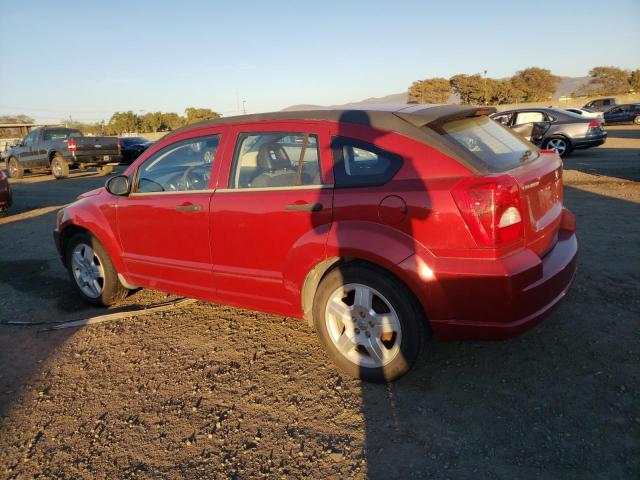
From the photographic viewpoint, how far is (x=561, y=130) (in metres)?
13.9

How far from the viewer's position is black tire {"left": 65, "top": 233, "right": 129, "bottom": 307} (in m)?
4.54

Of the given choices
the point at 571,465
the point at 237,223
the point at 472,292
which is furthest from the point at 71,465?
the point at 571,465

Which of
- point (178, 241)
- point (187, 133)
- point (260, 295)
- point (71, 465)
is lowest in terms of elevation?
point (71, 465)

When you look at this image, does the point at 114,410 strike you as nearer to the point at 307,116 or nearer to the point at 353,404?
the point at 353,404

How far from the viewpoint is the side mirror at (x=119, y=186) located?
420cm

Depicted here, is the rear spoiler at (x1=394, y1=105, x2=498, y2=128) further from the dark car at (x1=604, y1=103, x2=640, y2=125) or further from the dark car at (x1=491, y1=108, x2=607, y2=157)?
the dark car at (x1=604, y1=103, x2=640, y2=125)

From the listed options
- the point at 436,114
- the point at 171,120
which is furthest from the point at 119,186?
the point at 171,120

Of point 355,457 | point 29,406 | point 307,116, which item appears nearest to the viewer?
point 355,457

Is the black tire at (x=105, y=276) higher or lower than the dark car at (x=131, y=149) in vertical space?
lower

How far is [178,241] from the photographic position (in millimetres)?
3896

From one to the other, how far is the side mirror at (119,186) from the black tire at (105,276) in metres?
0.64

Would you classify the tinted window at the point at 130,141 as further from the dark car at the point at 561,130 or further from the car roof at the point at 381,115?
the car roof at the point at 381,115

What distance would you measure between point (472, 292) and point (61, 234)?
4.15 m

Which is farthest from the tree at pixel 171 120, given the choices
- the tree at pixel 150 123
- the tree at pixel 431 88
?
the tree at pixel 431 88
